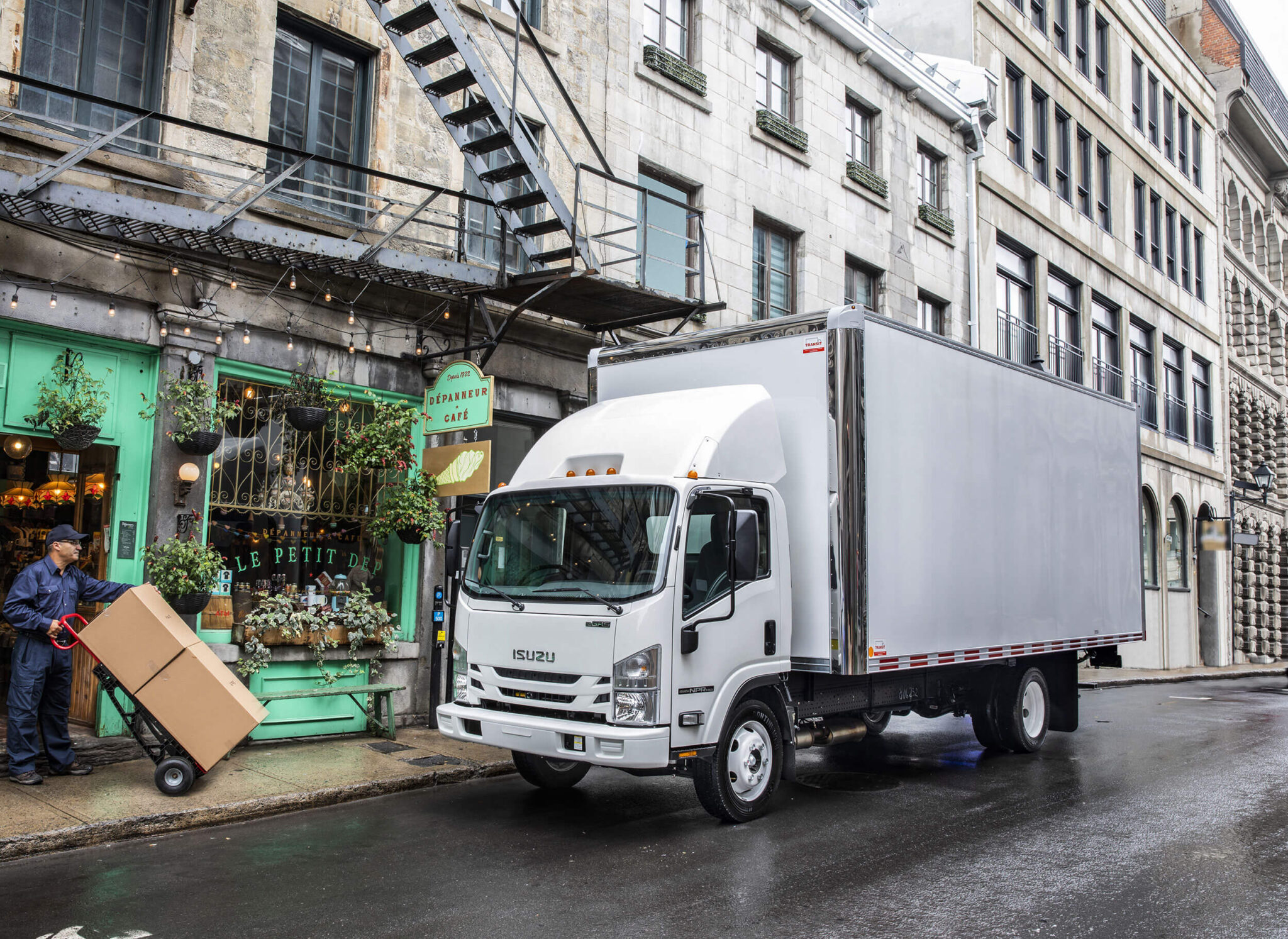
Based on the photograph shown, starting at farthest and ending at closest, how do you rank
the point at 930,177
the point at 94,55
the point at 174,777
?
the point at 930,177
the point at 94,55
the point at 174,777

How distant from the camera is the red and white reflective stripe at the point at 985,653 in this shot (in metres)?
8.17

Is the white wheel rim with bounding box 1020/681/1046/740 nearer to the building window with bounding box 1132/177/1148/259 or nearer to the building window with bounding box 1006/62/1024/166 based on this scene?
the building window with bounding box 1006/62/1024/166

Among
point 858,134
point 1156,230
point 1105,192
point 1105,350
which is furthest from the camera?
point 1156,230

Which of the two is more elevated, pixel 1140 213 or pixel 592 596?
pixel 1140 213

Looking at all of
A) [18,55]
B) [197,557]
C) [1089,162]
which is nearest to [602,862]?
[197,557]

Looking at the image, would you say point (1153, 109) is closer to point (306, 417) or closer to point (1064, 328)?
point (1064, 328)

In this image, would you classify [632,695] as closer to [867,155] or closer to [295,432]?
[295,432]

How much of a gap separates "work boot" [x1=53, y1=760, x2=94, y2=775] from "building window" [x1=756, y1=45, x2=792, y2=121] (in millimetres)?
13515

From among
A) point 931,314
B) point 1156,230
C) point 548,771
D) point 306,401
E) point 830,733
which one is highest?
point 1156,230

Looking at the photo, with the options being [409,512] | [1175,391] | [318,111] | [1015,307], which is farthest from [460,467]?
[1175,391]

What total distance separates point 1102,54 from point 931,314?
40.9ft

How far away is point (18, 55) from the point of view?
916 cm

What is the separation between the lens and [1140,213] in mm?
29609

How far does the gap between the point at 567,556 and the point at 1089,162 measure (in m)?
24.5
